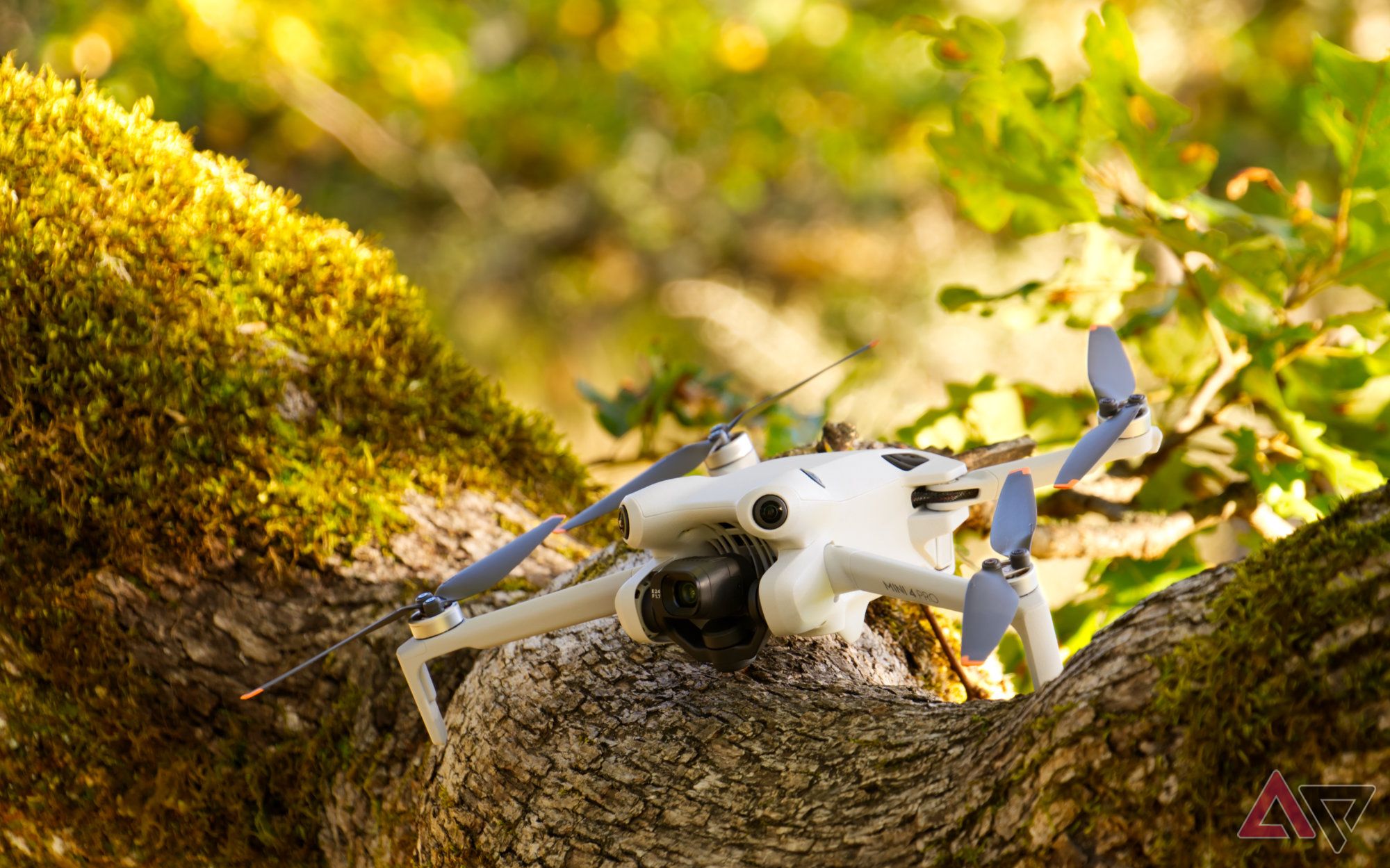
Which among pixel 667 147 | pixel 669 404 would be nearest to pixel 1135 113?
pixel 669 404

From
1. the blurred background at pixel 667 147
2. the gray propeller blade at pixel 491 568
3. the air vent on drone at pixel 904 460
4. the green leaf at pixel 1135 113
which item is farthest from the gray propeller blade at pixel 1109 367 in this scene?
the blurred background at pixel 667 147

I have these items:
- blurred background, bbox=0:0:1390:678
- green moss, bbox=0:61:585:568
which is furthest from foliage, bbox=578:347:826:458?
blurred background, bbox=0:0:1390:678

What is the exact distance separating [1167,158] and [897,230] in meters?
2.58

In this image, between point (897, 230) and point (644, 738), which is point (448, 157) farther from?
point (644, 738)

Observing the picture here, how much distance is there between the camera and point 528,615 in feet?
1.97

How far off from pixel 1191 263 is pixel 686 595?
0.77 metres

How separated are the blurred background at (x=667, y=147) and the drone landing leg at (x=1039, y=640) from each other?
2213 mm

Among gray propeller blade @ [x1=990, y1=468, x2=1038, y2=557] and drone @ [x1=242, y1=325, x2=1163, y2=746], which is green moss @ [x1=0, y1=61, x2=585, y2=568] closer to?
drone @ [x1=242, y1=325, x2=1163, y2=746]

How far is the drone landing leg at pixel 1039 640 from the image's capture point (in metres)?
0.52

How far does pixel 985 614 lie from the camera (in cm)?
45

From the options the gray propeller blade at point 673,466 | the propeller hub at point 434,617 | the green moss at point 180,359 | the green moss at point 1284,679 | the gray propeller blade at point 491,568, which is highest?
the green moss at point 180,359

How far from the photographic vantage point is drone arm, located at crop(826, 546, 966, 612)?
498 mm

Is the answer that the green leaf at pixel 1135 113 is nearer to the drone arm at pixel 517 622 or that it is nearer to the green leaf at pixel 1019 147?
the green leaf at pixel 1019 147

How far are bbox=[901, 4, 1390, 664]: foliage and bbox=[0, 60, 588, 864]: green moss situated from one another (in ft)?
2.15
